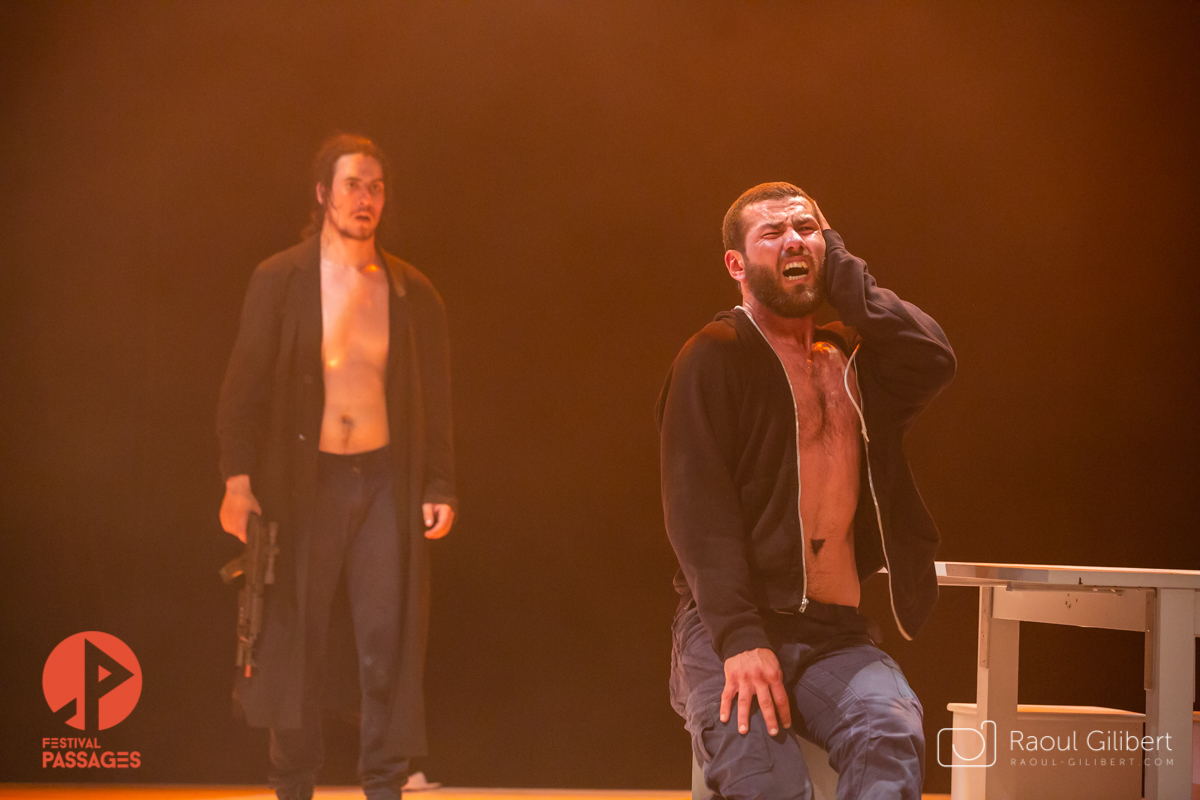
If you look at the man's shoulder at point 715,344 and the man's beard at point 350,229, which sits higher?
the man's beard at point 350,229

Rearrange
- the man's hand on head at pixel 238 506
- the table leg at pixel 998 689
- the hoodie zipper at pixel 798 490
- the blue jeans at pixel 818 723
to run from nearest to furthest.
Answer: the blue jeans at pixel 818 723, the hoodie zipper at pixel 798 490, the table leg at pixel 998 689, the man's hand on head at pixel 238 506

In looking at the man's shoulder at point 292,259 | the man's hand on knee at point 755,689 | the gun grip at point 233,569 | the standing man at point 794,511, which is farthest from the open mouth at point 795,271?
the gun grip at point 233,569

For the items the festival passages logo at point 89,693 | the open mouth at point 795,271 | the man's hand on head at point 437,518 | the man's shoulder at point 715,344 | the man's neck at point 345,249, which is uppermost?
the man's neck at point 345,249

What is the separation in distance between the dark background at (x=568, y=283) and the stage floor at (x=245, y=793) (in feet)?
0.13

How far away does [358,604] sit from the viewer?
303cm

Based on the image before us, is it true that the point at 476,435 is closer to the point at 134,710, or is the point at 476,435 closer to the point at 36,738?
the point at 134,710

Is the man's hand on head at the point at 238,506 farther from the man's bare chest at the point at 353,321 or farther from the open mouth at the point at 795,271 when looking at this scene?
the open mouth at the point at 795,271

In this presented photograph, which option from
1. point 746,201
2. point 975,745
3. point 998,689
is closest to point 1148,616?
point 998,689

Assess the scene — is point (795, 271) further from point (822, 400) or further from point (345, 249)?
point (345, 249)

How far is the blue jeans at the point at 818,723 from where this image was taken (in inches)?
64.9

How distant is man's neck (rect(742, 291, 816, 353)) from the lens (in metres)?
2.12

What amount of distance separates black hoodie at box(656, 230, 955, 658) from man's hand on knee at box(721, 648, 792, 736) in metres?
0.05

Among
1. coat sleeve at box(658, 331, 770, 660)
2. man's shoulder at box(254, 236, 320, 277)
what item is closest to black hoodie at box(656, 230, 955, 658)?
coat sleeve at box(658, 331, 770, 660)

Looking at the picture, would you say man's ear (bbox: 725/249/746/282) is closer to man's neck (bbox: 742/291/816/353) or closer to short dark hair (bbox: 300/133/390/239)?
man's neck (bbox: 742/291/816/353)
